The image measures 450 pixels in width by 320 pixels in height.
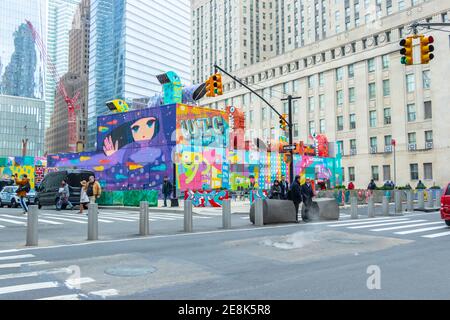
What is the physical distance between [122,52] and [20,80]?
44.6 metres

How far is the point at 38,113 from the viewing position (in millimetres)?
158875

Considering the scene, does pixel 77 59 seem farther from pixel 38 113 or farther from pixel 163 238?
pixel 163 238

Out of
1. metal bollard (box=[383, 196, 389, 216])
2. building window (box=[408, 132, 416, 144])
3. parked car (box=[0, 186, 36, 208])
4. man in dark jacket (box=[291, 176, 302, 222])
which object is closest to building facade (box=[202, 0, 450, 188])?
building window (box=[408, 132, 416, 144])

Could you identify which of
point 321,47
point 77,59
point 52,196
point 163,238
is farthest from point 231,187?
point 77,59

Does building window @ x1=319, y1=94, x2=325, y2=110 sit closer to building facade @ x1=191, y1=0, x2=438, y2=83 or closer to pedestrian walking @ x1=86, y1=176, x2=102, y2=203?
building facade @ x1=191, y1=0, x2=438, y2=83

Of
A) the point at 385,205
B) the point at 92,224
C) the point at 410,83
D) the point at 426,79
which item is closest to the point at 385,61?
the point at 410,83

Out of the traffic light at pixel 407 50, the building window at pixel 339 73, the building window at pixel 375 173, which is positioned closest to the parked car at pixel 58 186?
the traffic light at pixel 407 50

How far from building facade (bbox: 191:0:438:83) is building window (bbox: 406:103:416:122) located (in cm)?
3216

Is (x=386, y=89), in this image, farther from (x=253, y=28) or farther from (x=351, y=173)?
(x=253, y=28)

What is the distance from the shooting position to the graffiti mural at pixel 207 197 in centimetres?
2611

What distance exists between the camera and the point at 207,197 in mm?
26234

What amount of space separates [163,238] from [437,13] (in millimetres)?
52091

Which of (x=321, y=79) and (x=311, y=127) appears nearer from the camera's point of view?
(x=321, y=79)

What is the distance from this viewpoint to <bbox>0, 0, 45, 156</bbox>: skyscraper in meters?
149
